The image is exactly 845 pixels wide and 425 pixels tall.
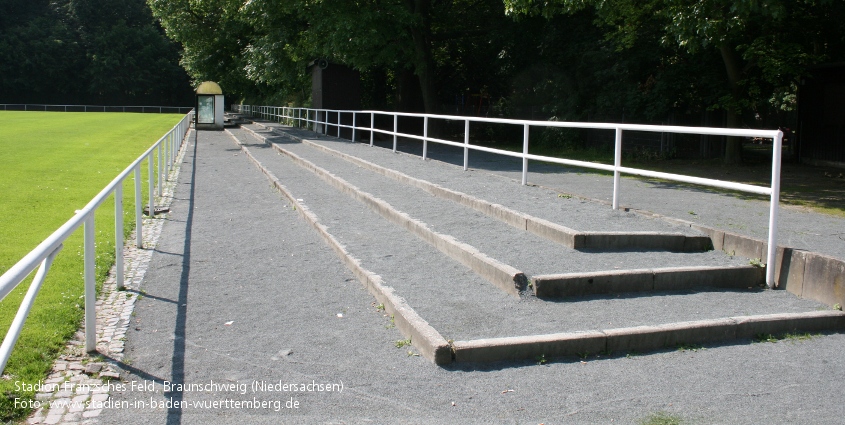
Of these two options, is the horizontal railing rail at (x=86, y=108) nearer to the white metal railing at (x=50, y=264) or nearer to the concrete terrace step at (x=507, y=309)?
the white metal railing at (x=50, y=264)

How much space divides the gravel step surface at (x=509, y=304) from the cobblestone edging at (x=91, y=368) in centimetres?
218

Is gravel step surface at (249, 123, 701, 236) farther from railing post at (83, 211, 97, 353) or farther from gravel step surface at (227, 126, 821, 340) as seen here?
railing post at (83, 211, 97, 353)

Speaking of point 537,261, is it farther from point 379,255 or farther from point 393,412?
point 393,412

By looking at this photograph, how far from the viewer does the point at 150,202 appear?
11.5 m

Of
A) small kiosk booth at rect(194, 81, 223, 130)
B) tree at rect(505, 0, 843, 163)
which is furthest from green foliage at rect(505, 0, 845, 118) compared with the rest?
small kiosk booth at rect(194, 81, 223, 130)

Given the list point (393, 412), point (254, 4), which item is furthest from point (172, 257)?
point (254, 4)

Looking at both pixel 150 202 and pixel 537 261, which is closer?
pixel 537 261

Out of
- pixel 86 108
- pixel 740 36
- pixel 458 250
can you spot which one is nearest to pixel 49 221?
pixel 458 250

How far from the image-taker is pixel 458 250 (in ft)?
25.0

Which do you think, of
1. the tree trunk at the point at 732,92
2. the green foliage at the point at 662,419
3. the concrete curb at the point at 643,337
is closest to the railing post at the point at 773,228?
the concrete curb at the point at 643,337

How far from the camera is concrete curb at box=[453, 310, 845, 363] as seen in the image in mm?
5152

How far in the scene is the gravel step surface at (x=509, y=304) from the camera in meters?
5.61

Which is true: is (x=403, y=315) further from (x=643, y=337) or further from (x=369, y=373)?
(x=643, y=337)

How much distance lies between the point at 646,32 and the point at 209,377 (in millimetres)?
21698
